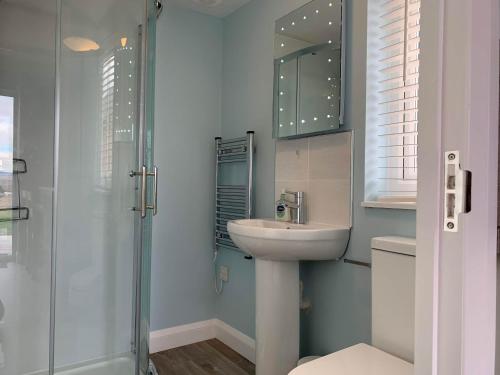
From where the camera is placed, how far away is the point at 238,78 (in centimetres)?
251

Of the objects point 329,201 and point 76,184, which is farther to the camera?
point 76,184

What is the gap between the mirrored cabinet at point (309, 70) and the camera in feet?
5.79

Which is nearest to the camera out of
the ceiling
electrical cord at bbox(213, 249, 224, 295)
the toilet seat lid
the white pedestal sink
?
the toilet seat lid

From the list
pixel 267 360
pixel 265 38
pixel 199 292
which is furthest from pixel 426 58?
pixel 199 292

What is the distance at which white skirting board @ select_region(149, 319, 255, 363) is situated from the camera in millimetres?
2346


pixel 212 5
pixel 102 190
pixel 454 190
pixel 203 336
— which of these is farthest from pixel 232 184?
pixel 454 190

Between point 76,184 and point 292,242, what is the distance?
A: 1.27 meters

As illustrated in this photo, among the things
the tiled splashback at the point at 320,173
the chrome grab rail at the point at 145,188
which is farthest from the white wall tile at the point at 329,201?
the chrome grab rail at the point at 145,188

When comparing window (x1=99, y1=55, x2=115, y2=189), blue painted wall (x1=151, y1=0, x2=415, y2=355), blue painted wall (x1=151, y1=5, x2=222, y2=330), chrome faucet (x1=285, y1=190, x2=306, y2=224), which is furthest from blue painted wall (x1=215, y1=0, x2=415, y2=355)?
window (x1=99, y1=55, x2=115, y2=189)

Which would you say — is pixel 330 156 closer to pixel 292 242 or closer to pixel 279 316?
pixel 292 242

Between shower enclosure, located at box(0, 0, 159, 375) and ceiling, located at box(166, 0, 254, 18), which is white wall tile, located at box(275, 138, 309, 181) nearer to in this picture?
shower enclosure, located at box(0, 0, 159, 375)

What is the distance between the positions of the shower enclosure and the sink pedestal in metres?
0.72

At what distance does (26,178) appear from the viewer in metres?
1.95

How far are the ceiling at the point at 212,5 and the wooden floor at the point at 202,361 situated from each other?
226cm
